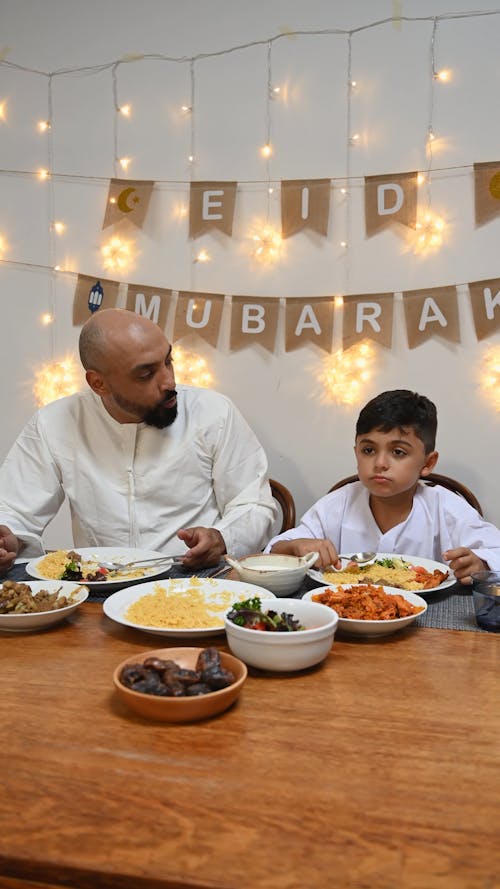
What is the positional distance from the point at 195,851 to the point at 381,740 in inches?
12.8

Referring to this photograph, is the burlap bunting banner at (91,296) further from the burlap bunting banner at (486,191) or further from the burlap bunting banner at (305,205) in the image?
the burlap bunting banner at (486,191)

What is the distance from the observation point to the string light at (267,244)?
3217 millimetres

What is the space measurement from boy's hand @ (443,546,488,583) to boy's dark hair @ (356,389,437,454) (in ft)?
1.70

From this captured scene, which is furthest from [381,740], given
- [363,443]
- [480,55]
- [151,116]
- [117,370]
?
[151,116]

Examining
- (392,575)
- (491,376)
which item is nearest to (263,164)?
(491,376)

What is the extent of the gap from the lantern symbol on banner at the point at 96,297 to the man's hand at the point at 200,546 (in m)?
1.90

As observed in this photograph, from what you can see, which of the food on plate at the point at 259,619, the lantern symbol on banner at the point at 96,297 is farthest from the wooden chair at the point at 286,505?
the food on plate at the point at 259,619

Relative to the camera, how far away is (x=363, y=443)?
6.91ft

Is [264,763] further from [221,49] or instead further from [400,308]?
[221,49]

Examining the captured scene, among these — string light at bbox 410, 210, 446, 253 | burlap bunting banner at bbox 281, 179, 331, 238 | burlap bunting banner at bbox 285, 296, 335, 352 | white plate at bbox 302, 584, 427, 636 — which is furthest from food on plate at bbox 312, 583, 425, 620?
burlap bunting banner at bbox 281, 179, 331, 238

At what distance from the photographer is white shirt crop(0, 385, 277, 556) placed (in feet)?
7.86

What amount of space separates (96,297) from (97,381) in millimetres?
1216

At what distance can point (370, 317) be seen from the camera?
3.06 metres

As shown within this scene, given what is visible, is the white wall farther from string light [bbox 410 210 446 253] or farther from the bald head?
the bald head
